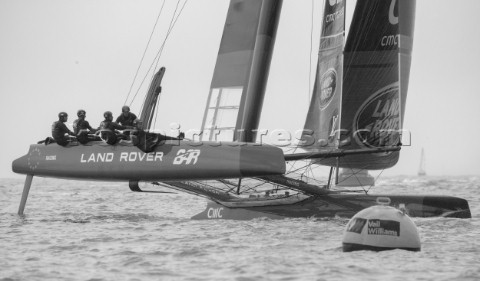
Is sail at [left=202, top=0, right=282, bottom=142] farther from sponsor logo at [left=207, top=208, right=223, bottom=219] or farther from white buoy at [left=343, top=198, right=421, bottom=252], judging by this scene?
white buoy at [left=343, top=198, right=421, bottom=252]

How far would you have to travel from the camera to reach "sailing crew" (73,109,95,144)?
17.8 meters

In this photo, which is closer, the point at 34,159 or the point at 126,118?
the point at 126,118

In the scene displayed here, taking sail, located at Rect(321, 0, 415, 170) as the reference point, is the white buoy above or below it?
below

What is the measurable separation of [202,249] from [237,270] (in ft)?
6.55

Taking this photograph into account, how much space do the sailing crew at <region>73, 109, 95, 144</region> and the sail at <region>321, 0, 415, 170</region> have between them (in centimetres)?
484

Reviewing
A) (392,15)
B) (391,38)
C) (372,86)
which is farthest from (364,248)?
(392,15)

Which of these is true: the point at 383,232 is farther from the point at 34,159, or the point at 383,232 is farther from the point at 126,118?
the point at 34,159

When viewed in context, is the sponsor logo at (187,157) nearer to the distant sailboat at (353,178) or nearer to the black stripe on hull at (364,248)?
the distant sailboat at (353,178)

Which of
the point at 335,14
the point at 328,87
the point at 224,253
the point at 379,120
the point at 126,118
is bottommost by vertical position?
the point at 224,253

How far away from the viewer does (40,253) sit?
40.4 ft

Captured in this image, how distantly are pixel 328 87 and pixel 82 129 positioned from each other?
4.99 m

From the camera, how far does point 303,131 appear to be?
61.2 feet

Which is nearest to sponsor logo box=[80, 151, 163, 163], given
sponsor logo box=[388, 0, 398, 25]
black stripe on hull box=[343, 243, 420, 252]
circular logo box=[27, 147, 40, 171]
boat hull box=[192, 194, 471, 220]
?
circular logo box=[27, 147, 40, 171]

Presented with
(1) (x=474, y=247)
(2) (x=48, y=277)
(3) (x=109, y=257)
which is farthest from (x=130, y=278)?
(1) (x=474, y=247)
